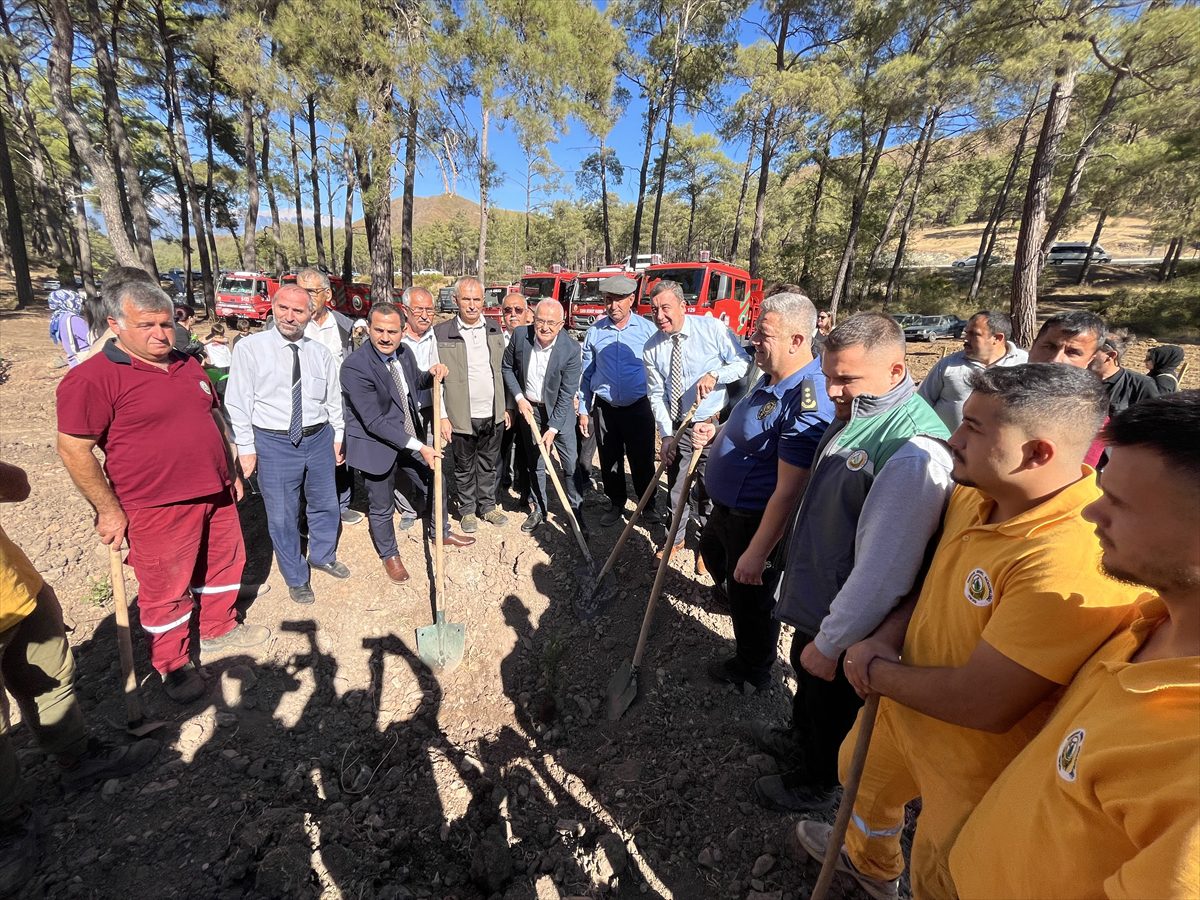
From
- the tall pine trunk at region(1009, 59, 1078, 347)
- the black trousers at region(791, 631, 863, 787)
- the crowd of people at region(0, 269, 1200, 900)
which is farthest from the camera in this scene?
the tall pine trunk at region(1009, 59, 1078, 347)

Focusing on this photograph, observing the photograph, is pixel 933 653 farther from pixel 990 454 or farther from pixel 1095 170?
pixel 1095 170

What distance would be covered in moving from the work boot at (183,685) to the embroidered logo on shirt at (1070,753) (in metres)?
3.71

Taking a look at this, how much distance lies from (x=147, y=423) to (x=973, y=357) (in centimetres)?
532

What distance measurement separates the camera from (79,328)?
7.12 m

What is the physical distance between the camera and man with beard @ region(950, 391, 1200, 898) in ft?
2.45

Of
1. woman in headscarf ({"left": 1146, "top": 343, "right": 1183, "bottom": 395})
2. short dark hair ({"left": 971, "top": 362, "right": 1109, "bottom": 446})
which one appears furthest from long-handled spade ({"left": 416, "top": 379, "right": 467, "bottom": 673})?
woman in headscarf ({"left": 1146, "top": 343, "right": 1183, "bottom": 395})

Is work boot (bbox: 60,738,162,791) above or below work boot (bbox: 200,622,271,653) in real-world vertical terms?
below

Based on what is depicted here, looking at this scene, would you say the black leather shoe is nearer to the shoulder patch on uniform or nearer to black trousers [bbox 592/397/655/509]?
black trousers [bbox 592/397/655/509]

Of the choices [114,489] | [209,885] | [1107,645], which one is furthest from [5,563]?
[1107,645]

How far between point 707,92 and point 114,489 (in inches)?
881

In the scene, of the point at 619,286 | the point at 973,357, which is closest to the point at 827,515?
the point at 973,357

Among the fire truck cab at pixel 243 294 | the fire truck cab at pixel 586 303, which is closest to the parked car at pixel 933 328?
the fire truck cab at pixel 586 303

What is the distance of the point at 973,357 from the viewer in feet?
12.6

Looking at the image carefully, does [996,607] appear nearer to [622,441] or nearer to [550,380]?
[622,441]
